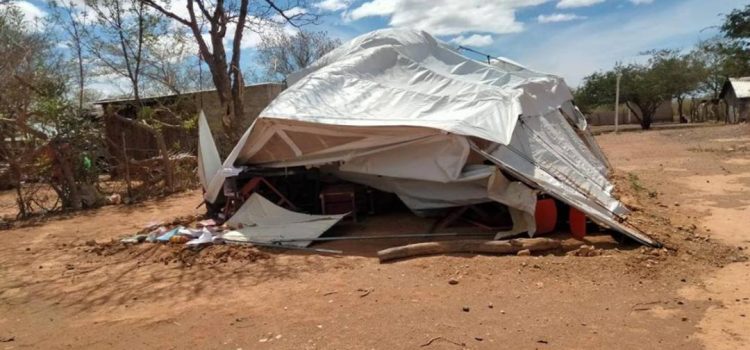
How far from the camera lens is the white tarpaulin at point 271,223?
6848 mm

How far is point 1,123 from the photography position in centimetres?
1101

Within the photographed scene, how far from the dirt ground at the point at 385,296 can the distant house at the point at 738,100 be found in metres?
33.6

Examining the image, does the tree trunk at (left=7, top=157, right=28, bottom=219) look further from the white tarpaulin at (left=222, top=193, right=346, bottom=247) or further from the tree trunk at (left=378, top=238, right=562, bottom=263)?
the tree trunk at (left=378, top=238, right=562, bottom=263)

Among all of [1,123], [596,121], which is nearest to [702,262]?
[1,123]

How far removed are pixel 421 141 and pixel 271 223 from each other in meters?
2.21

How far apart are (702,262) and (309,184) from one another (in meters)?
5.10

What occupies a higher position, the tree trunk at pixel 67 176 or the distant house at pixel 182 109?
the distant house at pixel 182 109

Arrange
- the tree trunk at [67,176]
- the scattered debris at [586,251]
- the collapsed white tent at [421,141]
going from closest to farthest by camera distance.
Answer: the scattered debris at [586,251]
the collapsed white tent at [421,141]
the tree trunk at [67,176]

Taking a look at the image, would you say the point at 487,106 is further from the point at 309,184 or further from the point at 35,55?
the point at 35,55

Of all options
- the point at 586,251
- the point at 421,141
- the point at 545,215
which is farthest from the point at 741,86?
the point at 586,251

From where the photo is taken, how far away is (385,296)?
15.7 feet

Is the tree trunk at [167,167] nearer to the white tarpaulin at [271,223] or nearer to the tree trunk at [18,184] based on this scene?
the tree trunk at [18,184]

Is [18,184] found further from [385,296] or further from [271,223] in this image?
[385,296]

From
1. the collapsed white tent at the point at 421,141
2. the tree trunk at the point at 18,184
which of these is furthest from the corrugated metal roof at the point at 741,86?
the tree trunk at the point at 18,184
